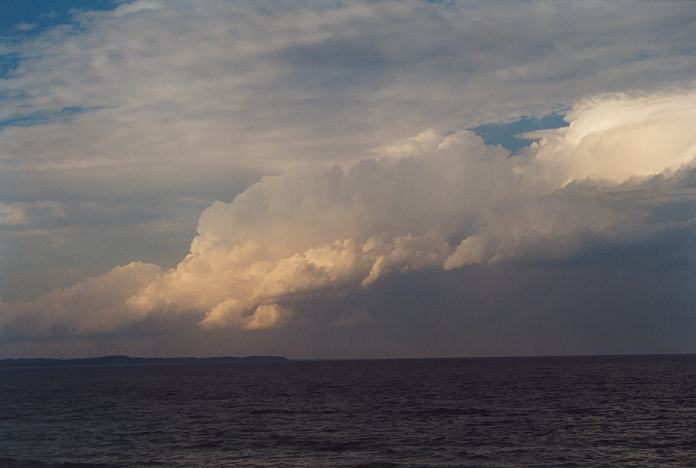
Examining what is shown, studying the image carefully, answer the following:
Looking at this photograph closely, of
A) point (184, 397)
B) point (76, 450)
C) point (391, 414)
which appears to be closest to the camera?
point (76, 450)

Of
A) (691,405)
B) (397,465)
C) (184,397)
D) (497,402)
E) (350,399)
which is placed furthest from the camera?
(184,397)

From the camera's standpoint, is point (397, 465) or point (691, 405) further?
point (691, 405)

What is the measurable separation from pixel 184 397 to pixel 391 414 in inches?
1718

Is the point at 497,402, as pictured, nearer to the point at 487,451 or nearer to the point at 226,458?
the point at 487,451

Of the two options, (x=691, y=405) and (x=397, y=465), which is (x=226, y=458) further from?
(x=691, y=405)

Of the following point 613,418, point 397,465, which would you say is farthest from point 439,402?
point 397,465

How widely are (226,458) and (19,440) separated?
20360 millimetres

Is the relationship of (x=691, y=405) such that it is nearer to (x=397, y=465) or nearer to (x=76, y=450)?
(x=397, y=465)

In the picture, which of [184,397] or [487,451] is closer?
[487,451]

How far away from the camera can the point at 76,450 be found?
168 feet

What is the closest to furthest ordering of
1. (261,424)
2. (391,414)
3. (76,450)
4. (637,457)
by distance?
(637,457)
(76,450)
(261,424)
(391,414)

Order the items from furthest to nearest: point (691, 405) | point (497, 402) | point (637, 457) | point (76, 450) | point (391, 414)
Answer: point (497, 402)
point (691, 405)
point (391, 414)
point (76, 450)
point (637, 457)

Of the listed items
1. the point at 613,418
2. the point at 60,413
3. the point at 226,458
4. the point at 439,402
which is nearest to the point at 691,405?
the point at 613,418

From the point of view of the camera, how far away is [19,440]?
56.2 m
